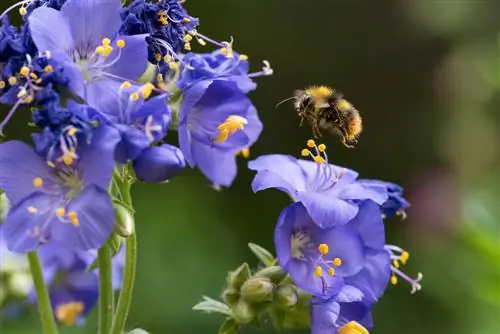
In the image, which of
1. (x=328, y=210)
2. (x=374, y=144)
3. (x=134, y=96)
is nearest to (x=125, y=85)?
(x=134, y=96)

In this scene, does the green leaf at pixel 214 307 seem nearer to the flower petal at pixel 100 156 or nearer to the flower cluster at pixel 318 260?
the flower cluster at pixel 318 260

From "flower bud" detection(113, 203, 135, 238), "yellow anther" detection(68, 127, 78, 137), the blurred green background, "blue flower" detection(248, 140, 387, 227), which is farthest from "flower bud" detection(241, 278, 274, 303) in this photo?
the blurred green background

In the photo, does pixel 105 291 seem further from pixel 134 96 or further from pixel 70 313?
pixel 70 313

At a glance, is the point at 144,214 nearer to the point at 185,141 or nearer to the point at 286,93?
the point at 286,93

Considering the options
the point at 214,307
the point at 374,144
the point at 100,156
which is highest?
the point at 100,156

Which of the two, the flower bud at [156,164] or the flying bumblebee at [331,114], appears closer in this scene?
the flower bud at [156,164]

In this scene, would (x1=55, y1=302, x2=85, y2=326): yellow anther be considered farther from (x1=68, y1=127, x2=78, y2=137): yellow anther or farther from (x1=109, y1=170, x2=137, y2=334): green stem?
(x1=68, y1=127, x2=78, y2=137): yellow anther

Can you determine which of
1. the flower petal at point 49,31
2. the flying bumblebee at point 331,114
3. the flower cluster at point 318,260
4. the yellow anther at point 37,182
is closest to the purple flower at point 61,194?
the yellow anther at point 37,182
